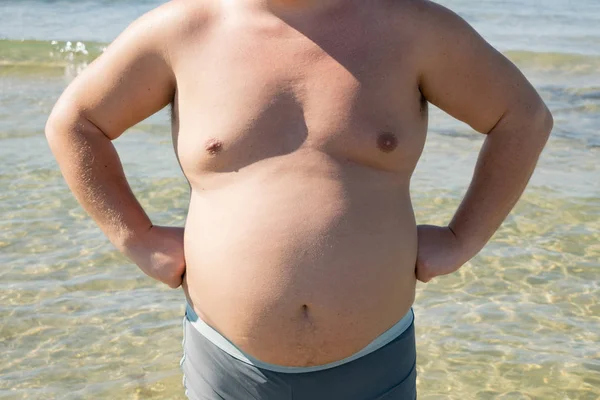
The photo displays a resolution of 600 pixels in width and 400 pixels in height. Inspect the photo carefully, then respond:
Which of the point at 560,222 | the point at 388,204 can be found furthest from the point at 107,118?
the point at 560,222

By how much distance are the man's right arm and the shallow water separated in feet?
5.37

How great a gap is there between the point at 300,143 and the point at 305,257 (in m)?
0.29

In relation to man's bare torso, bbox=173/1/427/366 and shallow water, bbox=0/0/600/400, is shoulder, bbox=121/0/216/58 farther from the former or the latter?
shallow water, bbox=0/0/600/400

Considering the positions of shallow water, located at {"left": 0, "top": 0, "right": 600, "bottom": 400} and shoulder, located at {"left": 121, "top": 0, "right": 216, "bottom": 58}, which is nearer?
shoulder, located at {"left": 121, "top": 0, "right": 216, "bottom": 58}

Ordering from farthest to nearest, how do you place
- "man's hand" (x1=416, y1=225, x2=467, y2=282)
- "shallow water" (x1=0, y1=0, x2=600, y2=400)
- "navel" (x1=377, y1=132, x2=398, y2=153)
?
1. "shallow water" (x1=0, y1=0, x2=600, y2=400)
2. "man's hand" (x1=416, y1=225, x2=467, y2=282)
3. "navel" (x1=377, y1=132, x2=398, y2=153)

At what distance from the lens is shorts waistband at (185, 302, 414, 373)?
7.88 feet

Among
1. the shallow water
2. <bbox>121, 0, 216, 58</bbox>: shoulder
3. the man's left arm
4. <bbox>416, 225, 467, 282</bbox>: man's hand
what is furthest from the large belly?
the shallow water

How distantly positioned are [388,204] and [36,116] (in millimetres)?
6767

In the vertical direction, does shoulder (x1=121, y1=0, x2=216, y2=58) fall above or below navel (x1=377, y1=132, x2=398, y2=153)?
above

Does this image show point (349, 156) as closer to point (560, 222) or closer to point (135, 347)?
point (135, 347)

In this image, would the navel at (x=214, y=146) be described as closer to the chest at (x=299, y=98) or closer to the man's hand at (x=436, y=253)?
the chest at (x=299, y=98)

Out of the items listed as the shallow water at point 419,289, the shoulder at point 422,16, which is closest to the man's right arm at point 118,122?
the shoulder at point 422,16

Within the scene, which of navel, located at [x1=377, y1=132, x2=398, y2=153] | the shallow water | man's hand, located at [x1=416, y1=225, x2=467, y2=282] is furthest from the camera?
the shallow water

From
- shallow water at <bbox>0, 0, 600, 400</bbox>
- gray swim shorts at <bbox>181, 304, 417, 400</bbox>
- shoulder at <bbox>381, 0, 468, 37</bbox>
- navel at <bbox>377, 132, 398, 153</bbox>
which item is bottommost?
shallow water at <bbox>0, 0, 600, 400</bbox>
